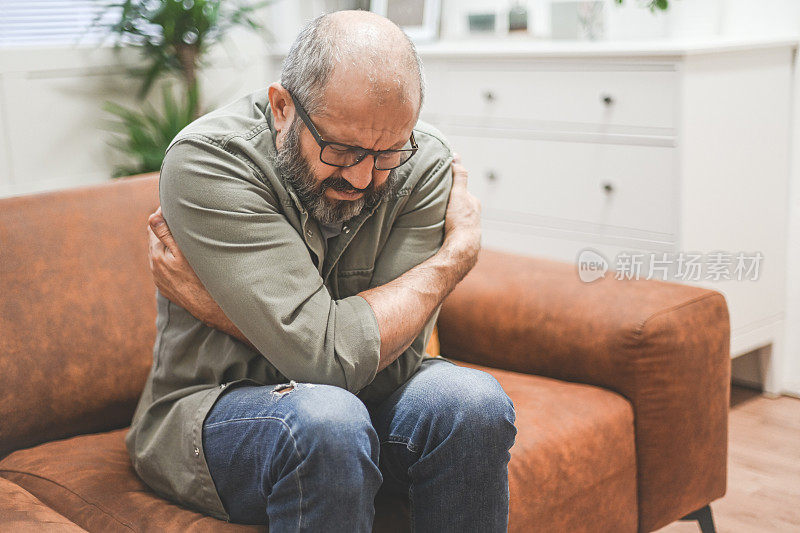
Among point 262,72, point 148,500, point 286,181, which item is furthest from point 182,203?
point 262,72

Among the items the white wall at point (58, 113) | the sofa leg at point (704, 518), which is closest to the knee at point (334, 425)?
the sofa leg at point (704, 518)

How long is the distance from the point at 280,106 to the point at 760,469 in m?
1.66

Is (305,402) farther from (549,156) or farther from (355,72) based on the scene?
(549,156)

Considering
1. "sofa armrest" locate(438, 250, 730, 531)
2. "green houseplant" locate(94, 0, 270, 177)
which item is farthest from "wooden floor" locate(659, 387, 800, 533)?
"green houseplant" locate(94, 0, 270, 177)

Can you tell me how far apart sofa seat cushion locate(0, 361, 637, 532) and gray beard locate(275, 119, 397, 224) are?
1.45 ft

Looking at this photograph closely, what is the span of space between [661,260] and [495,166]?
2.07 feet

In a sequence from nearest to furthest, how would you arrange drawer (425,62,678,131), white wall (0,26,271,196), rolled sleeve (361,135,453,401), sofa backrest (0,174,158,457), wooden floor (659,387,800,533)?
1. rolled sleeve (361,135,453,401)
2. sofa backrest (0,174,158,457)
3. wooden floor (659,387,800,533)
4. drawer (425,62,678,131)
5. white wall (0,26,271,196)

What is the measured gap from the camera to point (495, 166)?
9.29ft

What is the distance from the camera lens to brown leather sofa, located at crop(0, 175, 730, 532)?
145 cm

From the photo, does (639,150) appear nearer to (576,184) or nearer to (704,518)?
(576,184)

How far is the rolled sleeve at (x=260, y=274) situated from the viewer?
47.6 inches

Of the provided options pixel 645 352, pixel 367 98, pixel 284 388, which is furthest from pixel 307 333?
pixel 645 352

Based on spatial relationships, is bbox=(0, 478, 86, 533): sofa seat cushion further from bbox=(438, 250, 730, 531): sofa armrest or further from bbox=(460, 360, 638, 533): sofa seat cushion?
bbox=(438, 250, 730, 531): sofa armrest

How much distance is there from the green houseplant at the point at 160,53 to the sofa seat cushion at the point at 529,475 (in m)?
1.52
